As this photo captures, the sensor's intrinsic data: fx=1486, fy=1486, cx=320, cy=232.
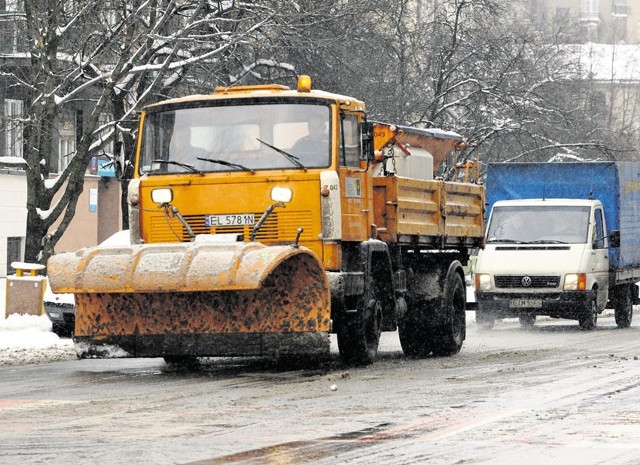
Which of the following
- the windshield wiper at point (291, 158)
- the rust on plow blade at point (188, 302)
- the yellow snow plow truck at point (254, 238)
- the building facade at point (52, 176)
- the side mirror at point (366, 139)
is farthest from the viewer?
the building facade at point (52, 176)

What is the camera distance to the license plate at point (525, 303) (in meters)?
23.2

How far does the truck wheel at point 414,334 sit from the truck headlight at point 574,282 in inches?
255

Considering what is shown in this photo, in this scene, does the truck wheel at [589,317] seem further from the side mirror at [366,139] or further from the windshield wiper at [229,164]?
the windshield wiper at [229,164]

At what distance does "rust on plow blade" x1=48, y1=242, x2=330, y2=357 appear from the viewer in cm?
1273

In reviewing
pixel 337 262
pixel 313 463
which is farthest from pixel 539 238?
pixel 313 463

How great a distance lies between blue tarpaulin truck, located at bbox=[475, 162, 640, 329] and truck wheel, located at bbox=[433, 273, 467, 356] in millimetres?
4491

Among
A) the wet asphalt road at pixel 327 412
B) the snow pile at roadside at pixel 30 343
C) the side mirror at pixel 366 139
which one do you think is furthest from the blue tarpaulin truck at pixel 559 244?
the side mirror at pixel 366 139

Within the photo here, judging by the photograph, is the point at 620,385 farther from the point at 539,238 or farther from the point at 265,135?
the point at 539,238

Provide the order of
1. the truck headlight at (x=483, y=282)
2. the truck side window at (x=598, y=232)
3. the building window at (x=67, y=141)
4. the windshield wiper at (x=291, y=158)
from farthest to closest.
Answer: the building window at (x=67, y=141)
the truck side window at (x=598, y=232)
the truck headlight at (x=483, y=282)
the windshield wiper at (x=291, y=158)

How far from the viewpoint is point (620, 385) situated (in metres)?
12.5

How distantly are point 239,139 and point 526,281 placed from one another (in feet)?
33.3

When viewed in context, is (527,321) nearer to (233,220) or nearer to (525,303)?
(525,303)

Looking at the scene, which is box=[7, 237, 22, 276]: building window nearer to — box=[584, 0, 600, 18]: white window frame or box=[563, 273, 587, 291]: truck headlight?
box=[563, 273, 587, 291]: truck headlight

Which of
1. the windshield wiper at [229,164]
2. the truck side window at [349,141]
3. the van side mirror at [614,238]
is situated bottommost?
the van side mirror at [614,238]
